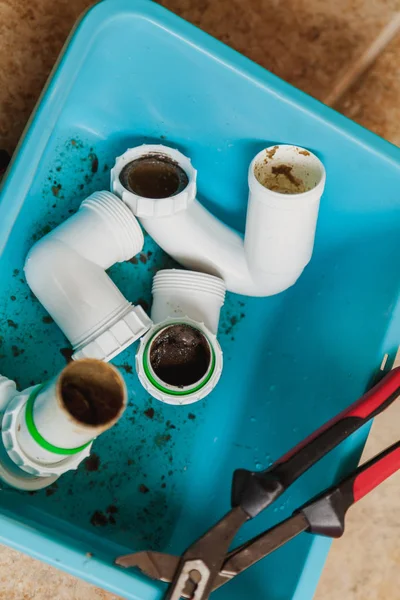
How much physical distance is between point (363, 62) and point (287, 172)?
0.88ft

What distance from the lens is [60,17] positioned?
0.76 m

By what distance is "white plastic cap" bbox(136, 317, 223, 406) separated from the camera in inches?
24.1

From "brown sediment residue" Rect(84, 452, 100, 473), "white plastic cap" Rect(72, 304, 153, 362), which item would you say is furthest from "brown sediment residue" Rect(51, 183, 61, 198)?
"brown sediment residue" Rect(84, 452, 100, 473)

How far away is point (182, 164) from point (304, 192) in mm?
127

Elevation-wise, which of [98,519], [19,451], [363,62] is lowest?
[98,519]

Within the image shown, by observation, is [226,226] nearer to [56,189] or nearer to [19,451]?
[56,189]

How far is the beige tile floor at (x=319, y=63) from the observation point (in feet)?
2.48

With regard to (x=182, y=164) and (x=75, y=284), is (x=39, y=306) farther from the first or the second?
(x=182, y=164)

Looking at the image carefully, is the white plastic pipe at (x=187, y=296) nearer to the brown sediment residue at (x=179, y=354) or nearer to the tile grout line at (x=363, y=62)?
the brown sediment residue at (x=179, y=354)

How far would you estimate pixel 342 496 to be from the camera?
1.78 ft

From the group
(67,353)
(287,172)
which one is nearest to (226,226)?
(287,172)

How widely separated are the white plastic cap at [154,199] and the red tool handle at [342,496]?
0.29 meters

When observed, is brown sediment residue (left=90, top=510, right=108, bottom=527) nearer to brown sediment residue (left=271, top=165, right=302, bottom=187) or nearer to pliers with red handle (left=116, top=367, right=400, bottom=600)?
pliers with red handle (left=116, top=367, right=400, bottom=600)

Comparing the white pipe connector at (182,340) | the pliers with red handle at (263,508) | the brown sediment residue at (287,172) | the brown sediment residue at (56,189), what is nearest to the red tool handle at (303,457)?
the pliers with red handle at (263,508)
